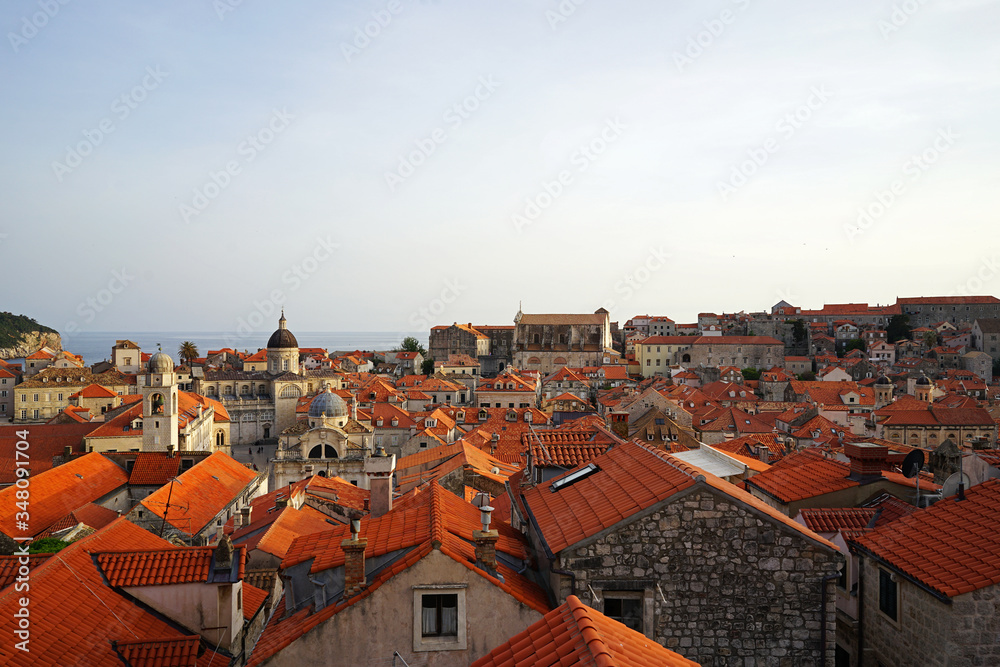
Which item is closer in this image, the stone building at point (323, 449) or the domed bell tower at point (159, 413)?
the stone building at point (323, 449)

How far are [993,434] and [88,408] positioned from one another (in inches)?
2809

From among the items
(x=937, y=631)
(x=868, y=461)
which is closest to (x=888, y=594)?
(x=937, y=631)

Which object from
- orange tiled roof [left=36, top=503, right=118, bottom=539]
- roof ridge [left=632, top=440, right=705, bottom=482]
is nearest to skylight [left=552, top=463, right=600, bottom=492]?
roof ridge [left=632, top=440, right=705, bottom=482]

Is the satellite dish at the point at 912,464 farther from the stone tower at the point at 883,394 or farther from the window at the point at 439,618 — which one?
the stone tower at the point at 883,394

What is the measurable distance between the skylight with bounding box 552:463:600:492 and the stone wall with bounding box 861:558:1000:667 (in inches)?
144

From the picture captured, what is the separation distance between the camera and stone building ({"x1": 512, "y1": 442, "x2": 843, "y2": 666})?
7426 mm

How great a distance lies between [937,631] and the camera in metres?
7.24

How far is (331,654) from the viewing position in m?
7.08

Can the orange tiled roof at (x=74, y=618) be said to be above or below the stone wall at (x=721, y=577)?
below

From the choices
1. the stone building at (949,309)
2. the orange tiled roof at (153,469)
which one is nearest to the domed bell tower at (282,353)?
the orange tiled roof at (153,469)

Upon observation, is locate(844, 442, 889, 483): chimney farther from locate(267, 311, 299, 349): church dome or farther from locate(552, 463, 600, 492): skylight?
locate(267, 311, 299, 349): church dome

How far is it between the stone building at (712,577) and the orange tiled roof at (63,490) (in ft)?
70.0

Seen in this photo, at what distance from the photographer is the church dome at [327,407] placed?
4106 cm

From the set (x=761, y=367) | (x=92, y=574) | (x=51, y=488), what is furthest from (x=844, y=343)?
(x=92, y=574)
